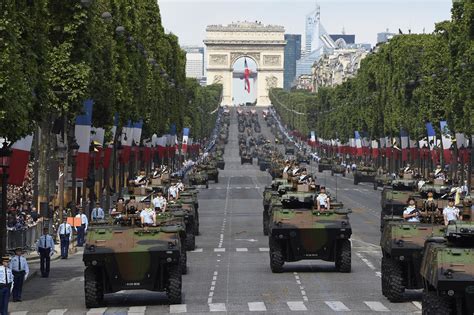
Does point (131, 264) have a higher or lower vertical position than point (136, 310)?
higher

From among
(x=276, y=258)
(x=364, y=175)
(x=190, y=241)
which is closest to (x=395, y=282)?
(x=276, y=258)

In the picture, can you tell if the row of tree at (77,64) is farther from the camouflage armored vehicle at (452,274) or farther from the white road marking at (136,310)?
the camouflage armored vehicle at (452,274)

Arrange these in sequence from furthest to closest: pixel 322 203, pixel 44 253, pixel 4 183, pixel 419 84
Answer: pixel 419 84 → pixel 44 253 → pixel 322 203 → pixel 4 183

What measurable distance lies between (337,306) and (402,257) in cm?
186

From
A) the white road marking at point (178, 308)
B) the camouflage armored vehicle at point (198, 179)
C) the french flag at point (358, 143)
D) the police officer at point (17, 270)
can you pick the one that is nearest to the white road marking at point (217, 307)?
the white road marking at point (178, 308)

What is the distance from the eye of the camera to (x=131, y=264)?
36.3 meters

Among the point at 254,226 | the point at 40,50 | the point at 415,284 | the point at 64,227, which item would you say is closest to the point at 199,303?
the point at 415,284

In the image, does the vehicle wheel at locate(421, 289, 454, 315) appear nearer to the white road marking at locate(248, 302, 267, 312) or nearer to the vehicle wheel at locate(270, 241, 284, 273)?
the white road marking at locate(248, 302, 267, 312)

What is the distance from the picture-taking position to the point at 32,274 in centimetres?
4697

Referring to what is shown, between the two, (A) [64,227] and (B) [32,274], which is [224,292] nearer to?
(B) [32,274]

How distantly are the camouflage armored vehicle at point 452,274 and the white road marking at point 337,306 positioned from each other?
→ 4148 mm

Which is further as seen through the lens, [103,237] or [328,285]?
[328,285]

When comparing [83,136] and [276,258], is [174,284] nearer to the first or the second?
[276,258]

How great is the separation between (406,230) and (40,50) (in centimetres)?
1555
